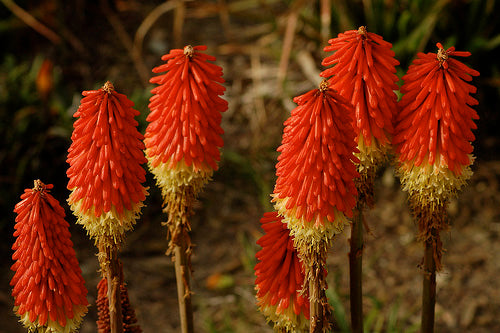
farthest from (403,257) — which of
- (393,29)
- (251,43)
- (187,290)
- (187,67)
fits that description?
(187,67)

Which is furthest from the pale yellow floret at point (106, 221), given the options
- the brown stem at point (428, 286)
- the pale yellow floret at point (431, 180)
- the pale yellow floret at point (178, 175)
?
the brown stem at point (428, 286)

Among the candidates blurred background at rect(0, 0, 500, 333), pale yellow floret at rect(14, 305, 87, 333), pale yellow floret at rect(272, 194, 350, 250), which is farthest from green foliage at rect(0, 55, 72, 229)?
pale yellow floret at rect(272, 194, 350, 250)

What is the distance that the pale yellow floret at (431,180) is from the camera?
5.89 feet

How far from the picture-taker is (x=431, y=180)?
5.95 ft

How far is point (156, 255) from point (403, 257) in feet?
5.45

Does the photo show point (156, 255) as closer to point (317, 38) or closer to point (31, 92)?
point (31, 92)

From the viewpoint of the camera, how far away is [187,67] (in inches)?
69.7

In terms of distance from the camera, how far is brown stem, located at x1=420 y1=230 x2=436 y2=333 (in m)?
1.99

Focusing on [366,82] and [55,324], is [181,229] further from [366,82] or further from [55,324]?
[366,82]

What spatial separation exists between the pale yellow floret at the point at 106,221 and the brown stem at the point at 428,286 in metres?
0.86

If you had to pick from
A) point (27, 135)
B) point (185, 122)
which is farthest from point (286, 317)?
point (27, 135)

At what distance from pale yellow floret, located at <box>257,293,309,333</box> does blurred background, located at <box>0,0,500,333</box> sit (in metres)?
1.54

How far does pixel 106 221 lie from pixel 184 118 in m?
0.34

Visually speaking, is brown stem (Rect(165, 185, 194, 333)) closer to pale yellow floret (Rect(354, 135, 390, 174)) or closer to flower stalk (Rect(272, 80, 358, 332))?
flower stalk (Rect(272, 80, 358, 332))
